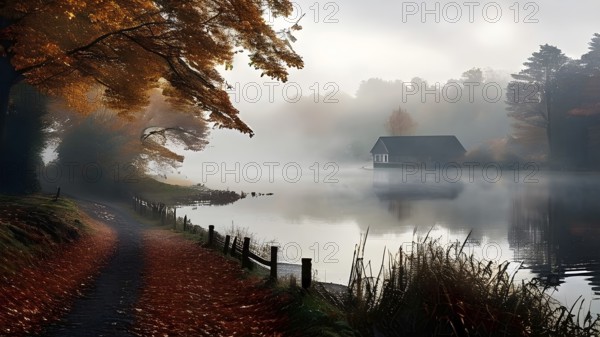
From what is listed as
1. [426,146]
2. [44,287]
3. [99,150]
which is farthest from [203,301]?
[426,146]

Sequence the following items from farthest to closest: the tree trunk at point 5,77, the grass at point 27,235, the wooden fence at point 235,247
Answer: the tree trunk at point 5,77 < the grass at point 27,235 < the wooden fence at point 235,247

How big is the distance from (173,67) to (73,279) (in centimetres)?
821

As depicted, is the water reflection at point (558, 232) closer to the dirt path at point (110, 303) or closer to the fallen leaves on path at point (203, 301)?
the fallen leaves on path at point (203, 301)

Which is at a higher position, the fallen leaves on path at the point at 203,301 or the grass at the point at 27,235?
the grass at the point at 27,235

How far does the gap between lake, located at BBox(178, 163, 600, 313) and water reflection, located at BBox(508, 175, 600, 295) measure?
44 millimetres

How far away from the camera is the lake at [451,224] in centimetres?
2122

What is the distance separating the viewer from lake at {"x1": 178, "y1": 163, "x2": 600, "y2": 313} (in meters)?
21.2

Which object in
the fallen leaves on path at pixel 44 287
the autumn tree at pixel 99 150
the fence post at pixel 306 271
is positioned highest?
the autumn tree at pixel 99 150

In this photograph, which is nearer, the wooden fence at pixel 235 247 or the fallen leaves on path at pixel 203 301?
the fallen leaves on path at pixel 203 301

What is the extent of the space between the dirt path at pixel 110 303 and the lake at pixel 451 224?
6.36m

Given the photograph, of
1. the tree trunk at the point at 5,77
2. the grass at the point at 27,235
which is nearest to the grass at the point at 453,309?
the grass at the point at 27,235

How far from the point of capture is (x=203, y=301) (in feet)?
37.7

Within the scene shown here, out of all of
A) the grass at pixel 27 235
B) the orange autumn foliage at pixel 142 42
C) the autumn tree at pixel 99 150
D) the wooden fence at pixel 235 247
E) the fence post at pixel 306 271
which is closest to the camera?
the fence post at pixel 306 271

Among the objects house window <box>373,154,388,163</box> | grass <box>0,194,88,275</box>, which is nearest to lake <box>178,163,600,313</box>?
grass <box>0,194,88,275</box>
